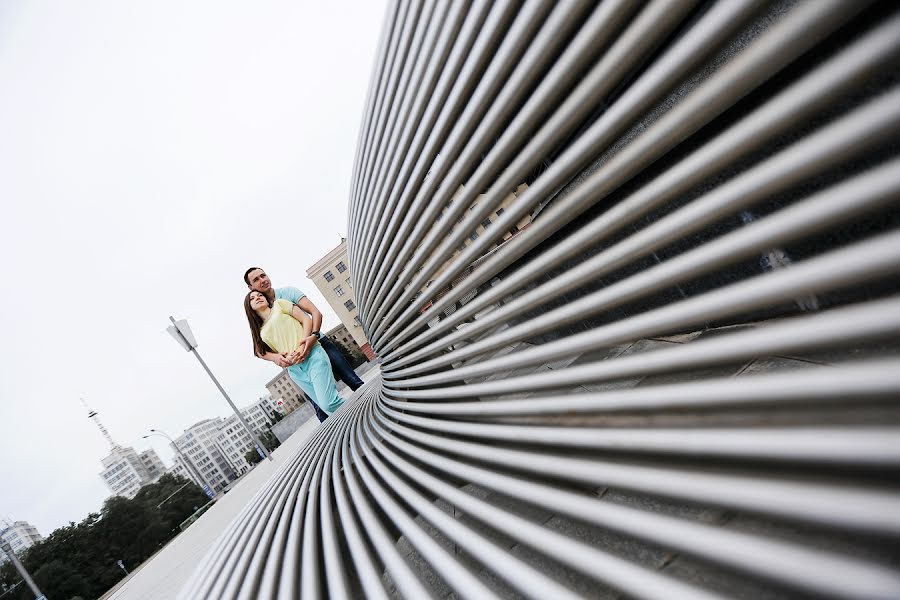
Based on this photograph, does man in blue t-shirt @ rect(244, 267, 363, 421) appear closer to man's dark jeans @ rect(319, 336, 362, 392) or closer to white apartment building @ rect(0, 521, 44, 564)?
man's dark jeans @ rect(319, 336, 362, 392)

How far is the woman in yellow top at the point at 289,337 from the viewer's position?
368cm

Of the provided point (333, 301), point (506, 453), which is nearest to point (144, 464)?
point (333, 301)

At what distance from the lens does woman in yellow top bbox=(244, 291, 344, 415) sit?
3.68m

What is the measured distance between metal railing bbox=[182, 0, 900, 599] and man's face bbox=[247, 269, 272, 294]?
254 centimetres

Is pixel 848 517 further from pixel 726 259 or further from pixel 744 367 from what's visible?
pixel 744 367

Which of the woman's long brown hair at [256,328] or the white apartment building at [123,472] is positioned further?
the white apartment building at [123,472]

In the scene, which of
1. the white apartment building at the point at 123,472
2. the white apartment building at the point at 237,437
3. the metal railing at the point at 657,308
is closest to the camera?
the metal railing at the point at 657,308

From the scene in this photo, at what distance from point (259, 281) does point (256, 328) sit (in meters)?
0.43

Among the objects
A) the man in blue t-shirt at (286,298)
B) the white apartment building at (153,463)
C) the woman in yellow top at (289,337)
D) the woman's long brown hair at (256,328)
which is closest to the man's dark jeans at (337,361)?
the man in blue t-shirt at (286,298)

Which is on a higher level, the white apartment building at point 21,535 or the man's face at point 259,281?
the white apartment building at point 21,535

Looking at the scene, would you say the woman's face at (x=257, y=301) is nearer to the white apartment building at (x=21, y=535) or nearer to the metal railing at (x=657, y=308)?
the metal railing at (x=657, y=308)

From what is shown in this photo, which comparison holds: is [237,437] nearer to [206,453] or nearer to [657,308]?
[206,453]

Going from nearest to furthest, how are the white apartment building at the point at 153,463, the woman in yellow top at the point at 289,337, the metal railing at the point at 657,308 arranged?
1. the metal railing at the point at 657,308
2. the woman in yellow top at the point at 289,337
3. the white apartment building at the point at 153,463

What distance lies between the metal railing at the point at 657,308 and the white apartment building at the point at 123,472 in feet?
419
